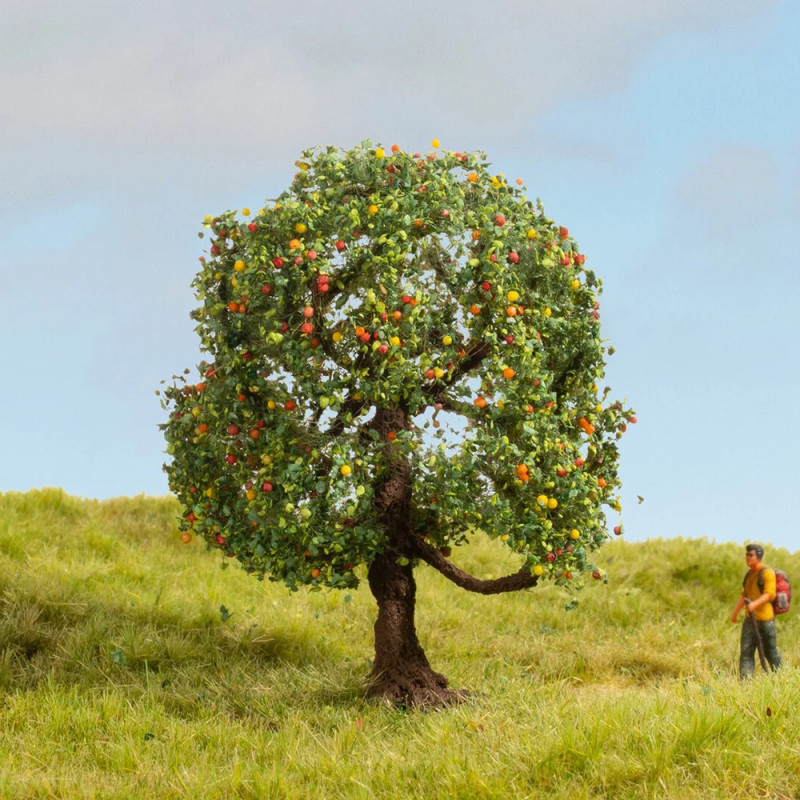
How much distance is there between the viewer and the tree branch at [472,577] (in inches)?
481

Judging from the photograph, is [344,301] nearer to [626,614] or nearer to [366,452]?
[366,452]

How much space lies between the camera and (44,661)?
13930mm

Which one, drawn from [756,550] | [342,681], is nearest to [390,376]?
[342,681]

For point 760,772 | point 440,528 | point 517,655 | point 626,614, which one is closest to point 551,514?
point 440,528

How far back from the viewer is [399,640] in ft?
41.7

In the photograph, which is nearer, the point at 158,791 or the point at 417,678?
the point at 158,791

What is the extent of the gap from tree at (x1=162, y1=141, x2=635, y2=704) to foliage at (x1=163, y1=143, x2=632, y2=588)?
0.09ft

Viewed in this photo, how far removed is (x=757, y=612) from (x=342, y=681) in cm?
677

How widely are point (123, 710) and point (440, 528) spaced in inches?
183

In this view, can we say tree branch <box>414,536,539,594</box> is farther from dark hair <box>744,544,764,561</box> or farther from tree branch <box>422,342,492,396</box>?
dark hair <box>744,544,764,561</box>

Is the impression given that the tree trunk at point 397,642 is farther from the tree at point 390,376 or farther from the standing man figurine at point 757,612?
the standing man figurine at point 757,612

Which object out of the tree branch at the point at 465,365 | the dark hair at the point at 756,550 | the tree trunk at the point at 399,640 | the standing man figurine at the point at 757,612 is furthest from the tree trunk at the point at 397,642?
the dark hair at the point at 756,550

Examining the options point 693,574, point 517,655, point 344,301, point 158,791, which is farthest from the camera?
point 693,574

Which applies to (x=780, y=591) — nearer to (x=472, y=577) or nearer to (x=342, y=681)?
(x=472, y=577)
